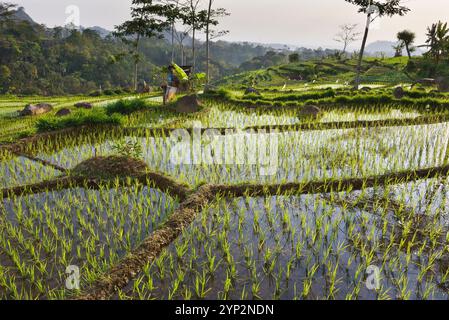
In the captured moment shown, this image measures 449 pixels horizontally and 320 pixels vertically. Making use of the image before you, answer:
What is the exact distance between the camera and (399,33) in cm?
3038

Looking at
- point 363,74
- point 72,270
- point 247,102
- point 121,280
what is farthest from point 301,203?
point 363,74

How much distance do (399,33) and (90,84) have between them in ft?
119

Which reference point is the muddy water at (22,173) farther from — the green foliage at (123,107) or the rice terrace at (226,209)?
the green foliage at (123,107)

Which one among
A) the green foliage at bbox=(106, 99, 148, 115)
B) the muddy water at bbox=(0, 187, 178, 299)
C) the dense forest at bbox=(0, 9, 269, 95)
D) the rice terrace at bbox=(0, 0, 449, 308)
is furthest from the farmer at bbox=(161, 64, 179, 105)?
the dense forest at bbox=(0, 9, 269, 95)

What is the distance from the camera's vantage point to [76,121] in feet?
26.3

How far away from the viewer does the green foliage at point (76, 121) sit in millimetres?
7617

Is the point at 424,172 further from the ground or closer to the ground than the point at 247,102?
closer to the ground

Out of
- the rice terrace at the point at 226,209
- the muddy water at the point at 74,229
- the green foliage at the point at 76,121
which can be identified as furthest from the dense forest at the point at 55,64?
the muddy water at the point at 74,229

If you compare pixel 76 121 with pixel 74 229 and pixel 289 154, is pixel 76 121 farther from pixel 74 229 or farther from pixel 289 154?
pixel 289 154

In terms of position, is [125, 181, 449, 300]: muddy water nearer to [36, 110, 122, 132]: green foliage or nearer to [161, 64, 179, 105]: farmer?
[36, 110, 122, 132]: green foliage

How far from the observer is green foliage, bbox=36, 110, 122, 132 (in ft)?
25.0

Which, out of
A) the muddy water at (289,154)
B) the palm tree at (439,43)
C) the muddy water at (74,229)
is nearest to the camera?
the muddy water at (74,229)
